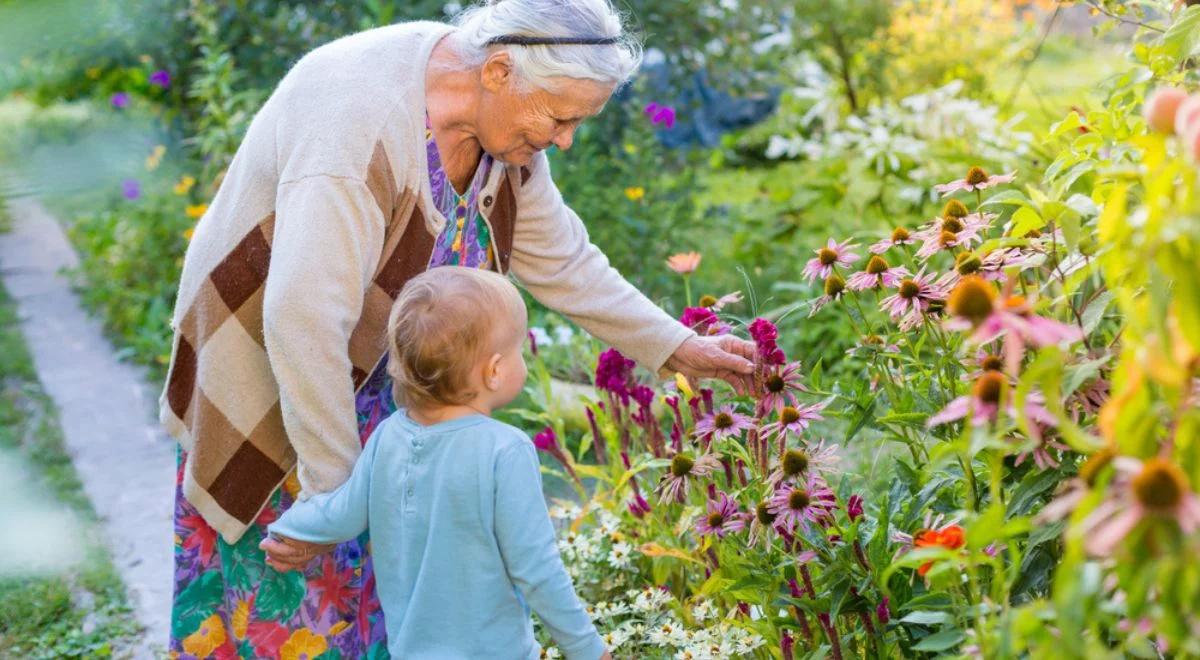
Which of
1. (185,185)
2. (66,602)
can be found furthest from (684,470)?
(185,185)

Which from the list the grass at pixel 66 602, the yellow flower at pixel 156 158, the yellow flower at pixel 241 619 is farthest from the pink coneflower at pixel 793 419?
the yellow flower at pixel 156 158

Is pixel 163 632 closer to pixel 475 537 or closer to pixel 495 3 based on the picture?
pixel 475 537

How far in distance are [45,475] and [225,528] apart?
6.91ft

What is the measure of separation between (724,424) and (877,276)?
1.09 ft

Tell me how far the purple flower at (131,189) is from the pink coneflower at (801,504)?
4489 millimetres

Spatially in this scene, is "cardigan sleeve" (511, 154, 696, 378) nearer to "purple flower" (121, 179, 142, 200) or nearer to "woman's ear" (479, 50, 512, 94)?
"woman's ear" (479, 50, 512, 94)

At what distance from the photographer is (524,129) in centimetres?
194

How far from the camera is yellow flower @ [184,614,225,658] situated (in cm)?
214

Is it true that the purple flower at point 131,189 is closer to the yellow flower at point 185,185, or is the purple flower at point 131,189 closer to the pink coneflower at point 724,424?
the yellow flower at point 185,185

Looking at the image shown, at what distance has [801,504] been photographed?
5.95ft

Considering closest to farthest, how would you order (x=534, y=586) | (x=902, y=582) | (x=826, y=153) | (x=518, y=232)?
(x=534, y=586) < (x=902, y=582) < (x=518, y=232) < (x=826, y=153)

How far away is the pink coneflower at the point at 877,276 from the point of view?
6.25 feet

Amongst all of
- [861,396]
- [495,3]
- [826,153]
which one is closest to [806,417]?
[861,396]

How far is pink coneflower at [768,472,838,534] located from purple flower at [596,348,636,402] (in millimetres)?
709
